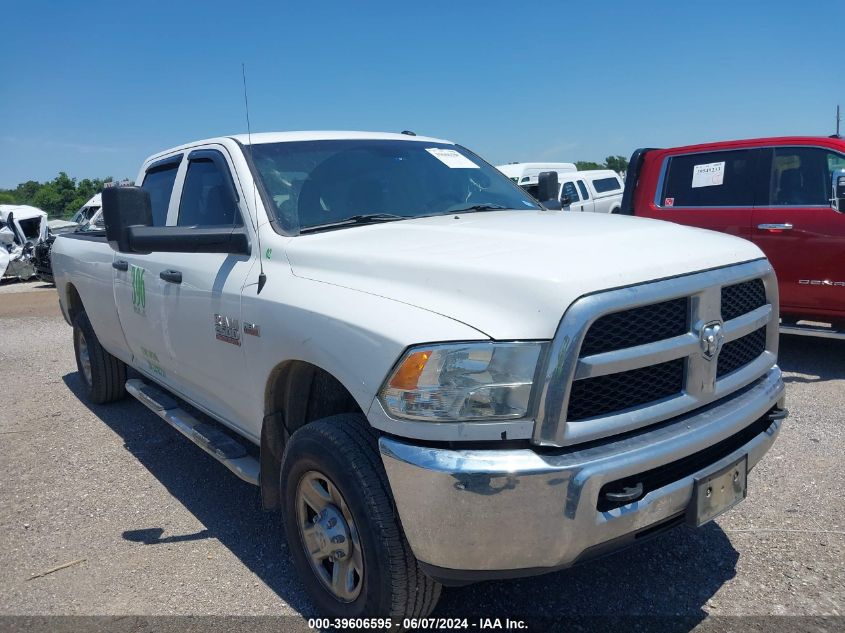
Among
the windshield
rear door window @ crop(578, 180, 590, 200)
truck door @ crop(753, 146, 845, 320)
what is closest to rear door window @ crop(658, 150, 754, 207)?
truck door @ crop(753, 146, 845, 320)

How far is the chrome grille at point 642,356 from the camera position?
6.78 ft

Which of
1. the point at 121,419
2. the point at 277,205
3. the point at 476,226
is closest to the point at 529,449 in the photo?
the point at 476,226

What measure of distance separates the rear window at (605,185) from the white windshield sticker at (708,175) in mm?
11931

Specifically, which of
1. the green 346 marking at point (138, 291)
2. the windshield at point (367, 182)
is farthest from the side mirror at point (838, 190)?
the green 346 marking at point (138, 291)

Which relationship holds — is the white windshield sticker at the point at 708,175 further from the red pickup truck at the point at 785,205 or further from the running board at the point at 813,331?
the running board at the point at 813,331

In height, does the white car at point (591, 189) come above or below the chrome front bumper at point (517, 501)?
above

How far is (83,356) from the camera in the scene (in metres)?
6.08

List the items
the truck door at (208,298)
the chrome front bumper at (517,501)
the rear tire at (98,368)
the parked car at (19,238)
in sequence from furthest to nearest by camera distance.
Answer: the parked car at (19,238) < the rear tire at (98,368) < the truck door at (208,298) < the chrome front bumper at (517,501)

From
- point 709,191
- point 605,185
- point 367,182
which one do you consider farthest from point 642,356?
point 605,185

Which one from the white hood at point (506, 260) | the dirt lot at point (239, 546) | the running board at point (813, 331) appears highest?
the white hood at point (506, 260)

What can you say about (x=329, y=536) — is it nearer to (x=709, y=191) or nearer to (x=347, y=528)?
(x=347, y=528)

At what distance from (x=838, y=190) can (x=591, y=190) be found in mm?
12905

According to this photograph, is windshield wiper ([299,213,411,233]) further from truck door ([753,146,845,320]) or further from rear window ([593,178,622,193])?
rear window ([593,178,622,193])

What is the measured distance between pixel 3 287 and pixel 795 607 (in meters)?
19.8
